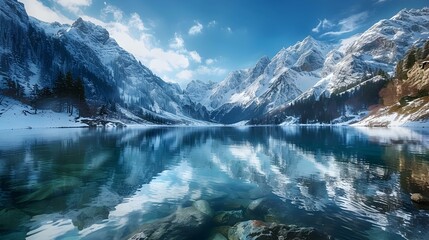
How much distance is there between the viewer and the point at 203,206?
21125 millimetres

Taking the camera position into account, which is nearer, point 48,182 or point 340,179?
point 48,182

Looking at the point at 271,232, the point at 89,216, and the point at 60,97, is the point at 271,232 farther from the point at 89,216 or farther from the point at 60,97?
the point at 60,97

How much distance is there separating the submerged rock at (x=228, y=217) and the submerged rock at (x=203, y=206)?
67cm

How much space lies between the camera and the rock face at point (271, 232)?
14695 mm

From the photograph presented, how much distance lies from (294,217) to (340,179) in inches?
575

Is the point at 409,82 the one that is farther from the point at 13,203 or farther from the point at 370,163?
the point at 13,203

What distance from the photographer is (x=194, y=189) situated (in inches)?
1096

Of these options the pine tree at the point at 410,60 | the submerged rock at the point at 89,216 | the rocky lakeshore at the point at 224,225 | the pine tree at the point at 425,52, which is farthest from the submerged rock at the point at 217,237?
the pine tree at the point at 410,60

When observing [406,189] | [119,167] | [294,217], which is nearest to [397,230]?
[294,217]

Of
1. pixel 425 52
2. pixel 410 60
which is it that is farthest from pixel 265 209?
pixel 410 60

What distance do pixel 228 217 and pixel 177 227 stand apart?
385cm

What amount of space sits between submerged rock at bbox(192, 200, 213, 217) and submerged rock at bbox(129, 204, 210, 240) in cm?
49

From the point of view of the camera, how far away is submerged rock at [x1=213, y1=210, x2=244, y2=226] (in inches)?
723

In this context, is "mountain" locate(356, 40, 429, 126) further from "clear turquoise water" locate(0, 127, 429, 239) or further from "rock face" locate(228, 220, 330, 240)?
"rock face" locate(228, 220, 330, 240)
